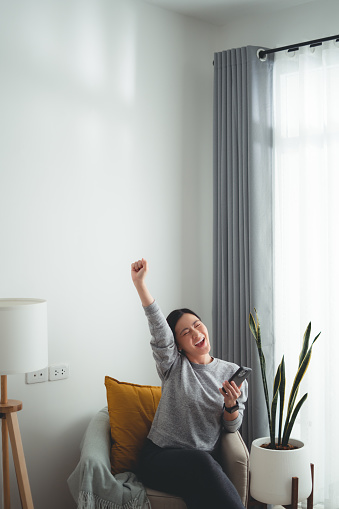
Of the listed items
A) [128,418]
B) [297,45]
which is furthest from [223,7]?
[128,418]

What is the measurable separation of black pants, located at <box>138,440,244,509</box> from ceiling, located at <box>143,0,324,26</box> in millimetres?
2432

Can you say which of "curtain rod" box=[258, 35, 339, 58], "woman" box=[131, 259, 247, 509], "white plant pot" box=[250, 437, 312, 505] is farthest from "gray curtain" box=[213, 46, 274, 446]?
"white plant pot" box=[250, 437, 312, 505]

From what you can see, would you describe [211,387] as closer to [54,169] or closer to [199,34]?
[54,169]

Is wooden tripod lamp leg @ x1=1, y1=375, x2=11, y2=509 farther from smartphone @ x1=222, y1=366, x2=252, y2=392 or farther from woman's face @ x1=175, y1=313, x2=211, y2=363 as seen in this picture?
smartphone @ x1=222, y1=366, x2=252, y2=392

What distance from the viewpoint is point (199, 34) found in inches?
144

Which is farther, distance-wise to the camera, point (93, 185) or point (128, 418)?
point (93, 185)

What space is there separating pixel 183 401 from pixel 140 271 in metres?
0.62

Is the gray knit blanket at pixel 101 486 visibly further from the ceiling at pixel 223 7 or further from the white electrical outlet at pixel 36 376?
the ceiling at pixel 223 7

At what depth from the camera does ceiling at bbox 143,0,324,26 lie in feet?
11.0

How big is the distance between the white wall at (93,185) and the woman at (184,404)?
0.49 metres

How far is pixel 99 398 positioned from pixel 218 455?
77cm

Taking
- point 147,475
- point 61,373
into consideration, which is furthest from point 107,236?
point 147,475

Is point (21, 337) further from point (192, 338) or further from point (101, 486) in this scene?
point (192, 338)

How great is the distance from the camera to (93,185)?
122 inches
